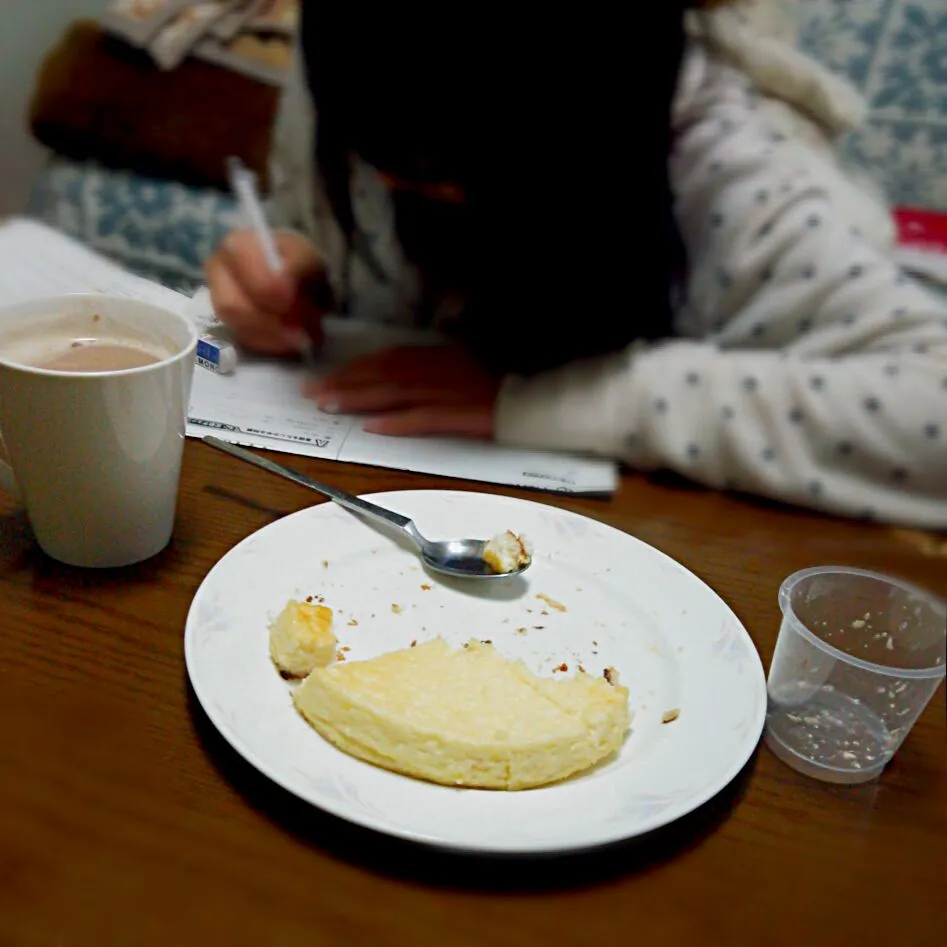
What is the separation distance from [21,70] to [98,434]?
0.44 m

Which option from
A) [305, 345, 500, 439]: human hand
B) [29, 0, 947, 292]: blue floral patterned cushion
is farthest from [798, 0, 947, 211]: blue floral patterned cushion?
[305, 345, 500, 439]: human hand

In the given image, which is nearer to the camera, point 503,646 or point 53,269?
point 503,646

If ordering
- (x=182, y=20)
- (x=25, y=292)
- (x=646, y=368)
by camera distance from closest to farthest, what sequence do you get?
1. (x=25, y=292)
2. (x=646, y=368)
3. (x=182, y=20)

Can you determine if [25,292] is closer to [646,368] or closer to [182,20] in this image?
[646,368]

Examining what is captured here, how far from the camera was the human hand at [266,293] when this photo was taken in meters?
0.46

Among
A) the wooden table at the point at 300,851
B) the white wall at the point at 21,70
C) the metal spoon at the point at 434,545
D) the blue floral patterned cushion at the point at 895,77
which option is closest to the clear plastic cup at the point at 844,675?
the wooden table at the point at 300,851

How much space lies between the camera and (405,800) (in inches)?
8.8

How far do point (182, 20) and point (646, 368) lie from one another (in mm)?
656

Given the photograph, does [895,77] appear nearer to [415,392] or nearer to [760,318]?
[760,318]

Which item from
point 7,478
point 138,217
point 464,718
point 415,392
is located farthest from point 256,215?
point 464,718

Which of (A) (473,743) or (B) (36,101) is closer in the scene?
(A) (473,743)

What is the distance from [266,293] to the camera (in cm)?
48

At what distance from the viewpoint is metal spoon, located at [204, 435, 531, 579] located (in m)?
0.34

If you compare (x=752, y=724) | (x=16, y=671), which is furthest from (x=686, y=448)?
(x=16, y=671)
